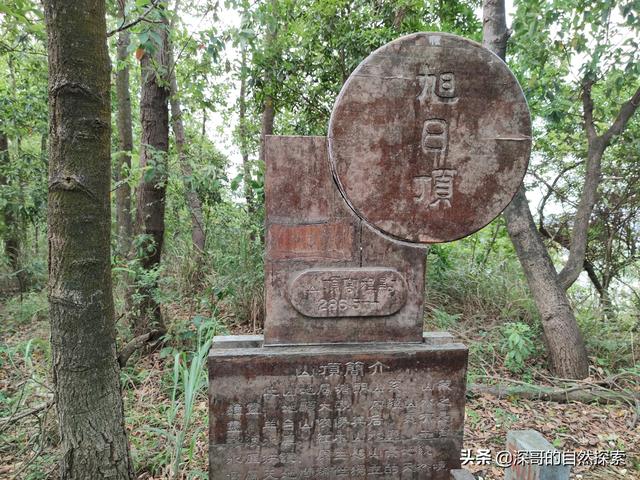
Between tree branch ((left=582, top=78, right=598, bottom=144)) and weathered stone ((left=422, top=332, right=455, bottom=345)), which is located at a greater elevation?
tree branch ((left=582, top=78, right=598, bottom=144))

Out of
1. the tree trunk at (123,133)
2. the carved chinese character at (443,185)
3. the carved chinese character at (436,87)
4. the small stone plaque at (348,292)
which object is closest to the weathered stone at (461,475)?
the small stone plaque at (348,292)

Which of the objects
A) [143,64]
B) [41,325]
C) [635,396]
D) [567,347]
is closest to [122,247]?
[41,325]

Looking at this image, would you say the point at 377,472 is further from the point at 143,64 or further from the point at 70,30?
the point at 143,64

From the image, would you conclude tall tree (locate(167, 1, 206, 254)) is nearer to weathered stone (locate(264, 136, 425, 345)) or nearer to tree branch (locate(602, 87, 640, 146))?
weathered stone (locate(264, 136, 425, 345))

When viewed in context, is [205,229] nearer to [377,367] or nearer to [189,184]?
[189,184]

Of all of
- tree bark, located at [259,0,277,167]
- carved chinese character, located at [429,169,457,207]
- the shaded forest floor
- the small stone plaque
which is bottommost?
the shaded forest floor

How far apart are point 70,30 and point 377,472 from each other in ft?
7.98

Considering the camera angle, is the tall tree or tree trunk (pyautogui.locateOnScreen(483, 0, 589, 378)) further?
the tall tree

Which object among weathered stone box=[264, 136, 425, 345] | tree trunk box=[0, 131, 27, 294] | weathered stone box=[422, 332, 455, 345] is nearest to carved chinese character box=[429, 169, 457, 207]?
weathered stone box=[264, 136, 425, 345]

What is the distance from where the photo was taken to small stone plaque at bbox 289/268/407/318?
2088mm

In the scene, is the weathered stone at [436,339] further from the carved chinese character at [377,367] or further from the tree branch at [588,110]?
the tree branch at [588,110]

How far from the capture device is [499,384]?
3682 millimetres

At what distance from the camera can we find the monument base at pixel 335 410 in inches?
80.1

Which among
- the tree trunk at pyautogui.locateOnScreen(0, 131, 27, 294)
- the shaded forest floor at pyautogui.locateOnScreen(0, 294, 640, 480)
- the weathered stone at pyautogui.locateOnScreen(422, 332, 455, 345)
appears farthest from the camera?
the tree trunk at pyautogui.locateOnScreen(0, 131, 27, 294)
